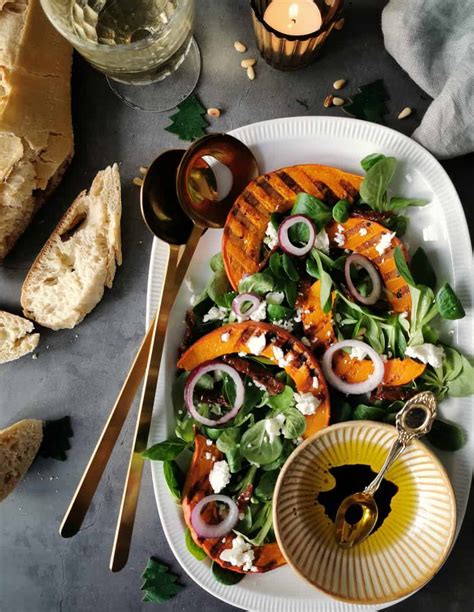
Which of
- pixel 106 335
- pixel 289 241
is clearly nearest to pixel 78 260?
pixel 106 335

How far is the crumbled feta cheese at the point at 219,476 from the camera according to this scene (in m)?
1.76

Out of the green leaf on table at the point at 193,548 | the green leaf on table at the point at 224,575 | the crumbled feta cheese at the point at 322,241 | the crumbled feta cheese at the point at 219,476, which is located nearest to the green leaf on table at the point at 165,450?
the crumbled feta cheese at the point at 219,476

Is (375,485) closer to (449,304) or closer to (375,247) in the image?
(449,304)

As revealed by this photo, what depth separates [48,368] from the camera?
6.84 feet

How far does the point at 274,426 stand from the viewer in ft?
5.68

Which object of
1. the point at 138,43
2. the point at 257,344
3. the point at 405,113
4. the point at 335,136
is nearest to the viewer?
the point at 138,43

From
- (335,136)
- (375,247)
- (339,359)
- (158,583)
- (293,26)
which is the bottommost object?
(158,583)

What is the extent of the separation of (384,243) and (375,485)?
0.66 m

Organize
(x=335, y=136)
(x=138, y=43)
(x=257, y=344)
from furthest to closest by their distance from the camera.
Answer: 1. (x=335, y=136)
2. (x=257, y=344)
3. (x=138, y=43)

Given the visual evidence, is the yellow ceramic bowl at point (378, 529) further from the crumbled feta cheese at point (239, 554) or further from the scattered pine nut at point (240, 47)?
the scattered pine nut at point (240, 47)

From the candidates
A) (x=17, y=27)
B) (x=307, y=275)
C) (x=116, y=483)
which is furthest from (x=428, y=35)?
(x=116, y=483)

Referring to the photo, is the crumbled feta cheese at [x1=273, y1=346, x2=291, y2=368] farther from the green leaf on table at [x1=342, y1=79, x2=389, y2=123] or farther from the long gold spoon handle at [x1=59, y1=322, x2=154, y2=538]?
the green leaf on table at [x1=342, y1=79, x2=389, y2=123]

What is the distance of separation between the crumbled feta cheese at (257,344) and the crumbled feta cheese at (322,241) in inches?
12.0

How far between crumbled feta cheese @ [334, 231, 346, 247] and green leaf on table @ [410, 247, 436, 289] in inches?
8.6
